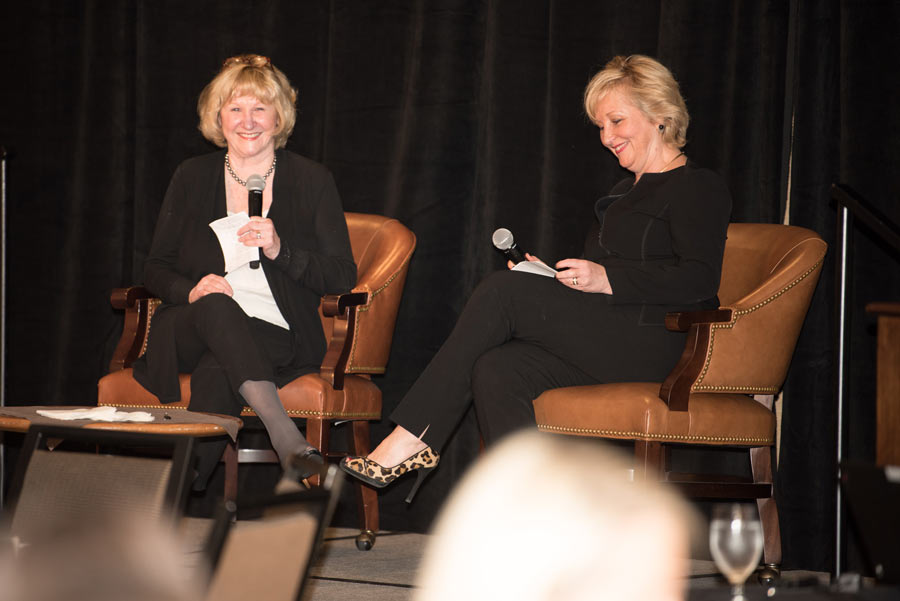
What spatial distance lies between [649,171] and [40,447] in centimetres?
210

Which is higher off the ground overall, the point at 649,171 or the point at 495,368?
the point at 649,171

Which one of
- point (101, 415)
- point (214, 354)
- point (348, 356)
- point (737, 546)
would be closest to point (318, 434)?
point (348, 356)

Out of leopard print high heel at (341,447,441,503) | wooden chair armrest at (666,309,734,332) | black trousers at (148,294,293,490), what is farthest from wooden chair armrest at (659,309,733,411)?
black trousers at (148,294,293,490)

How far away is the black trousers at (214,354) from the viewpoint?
2.81 metres

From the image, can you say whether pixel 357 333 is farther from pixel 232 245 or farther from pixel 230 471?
pixel 230 471

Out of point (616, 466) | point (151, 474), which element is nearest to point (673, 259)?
point (616, 466)

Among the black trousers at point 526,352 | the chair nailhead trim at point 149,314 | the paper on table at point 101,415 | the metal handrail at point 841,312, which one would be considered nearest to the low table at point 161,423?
the paper on table at point 101,415

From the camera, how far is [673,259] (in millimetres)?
2887

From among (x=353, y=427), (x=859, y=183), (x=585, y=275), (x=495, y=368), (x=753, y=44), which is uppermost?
(x=753, y=44)

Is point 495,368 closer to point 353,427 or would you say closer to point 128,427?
point 353,427

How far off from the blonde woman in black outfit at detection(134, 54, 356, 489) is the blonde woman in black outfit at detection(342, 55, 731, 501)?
36 cm

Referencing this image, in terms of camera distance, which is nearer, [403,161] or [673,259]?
[673,259]

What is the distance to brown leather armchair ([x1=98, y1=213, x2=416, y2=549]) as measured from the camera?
3.01 metres

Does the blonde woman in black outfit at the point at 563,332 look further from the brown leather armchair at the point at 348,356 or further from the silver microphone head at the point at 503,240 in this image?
the brown leather armchair at the point at 348,356
